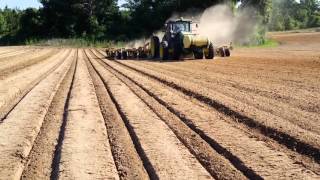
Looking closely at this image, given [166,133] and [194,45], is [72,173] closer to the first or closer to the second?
[166,133]

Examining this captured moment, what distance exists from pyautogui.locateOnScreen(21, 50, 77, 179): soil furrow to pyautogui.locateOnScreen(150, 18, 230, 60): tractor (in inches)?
482

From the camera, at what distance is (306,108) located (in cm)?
851

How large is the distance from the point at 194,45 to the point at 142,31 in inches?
1321

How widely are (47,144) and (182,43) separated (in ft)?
52.8

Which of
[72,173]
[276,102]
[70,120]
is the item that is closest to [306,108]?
[276,102]

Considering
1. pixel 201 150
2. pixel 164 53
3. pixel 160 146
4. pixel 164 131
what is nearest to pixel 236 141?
pixel 201 150

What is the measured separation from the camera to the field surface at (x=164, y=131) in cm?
543

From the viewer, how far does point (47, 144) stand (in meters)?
6.71

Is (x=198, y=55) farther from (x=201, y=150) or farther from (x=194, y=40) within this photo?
(x=201, y=150)

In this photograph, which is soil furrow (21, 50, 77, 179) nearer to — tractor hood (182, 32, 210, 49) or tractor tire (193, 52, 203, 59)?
tractor hood (182, 32, 210, 49)

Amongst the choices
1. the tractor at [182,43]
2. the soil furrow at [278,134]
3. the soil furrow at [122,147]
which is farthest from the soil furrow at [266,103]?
the tractor at [182,43]

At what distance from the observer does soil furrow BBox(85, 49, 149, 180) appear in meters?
5.32

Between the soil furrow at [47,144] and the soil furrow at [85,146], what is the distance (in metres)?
0.12

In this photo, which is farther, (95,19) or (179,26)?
(95,19)
